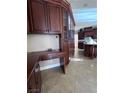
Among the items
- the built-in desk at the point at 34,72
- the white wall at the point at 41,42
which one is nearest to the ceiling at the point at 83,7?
the white wall at the point at 41,42

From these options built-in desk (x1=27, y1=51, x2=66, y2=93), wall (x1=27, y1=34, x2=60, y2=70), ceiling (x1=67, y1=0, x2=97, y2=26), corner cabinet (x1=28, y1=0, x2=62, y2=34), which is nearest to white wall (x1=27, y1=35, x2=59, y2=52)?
wall (x1=27, y1=34, x2=60, y2=70)

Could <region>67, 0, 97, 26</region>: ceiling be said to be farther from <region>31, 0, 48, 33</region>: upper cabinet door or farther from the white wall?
<region>31, 0, 48, 33</region>: upper cabinet door

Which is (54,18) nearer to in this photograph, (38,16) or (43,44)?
(38,16)

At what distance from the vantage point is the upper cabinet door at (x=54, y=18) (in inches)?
159

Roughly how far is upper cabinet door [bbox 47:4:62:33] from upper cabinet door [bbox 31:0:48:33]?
0.66ft

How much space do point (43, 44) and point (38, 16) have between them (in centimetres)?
105

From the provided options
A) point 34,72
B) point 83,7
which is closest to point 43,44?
point 34,72

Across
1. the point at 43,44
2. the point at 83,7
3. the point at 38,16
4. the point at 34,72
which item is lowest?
the point at 34,72

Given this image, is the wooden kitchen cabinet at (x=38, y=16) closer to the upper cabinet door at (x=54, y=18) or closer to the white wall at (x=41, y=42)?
the upper cabinet door at (x=54, y=18)

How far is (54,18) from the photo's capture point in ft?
13.7

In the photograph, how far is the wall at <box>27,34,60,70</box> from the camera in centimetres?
406
